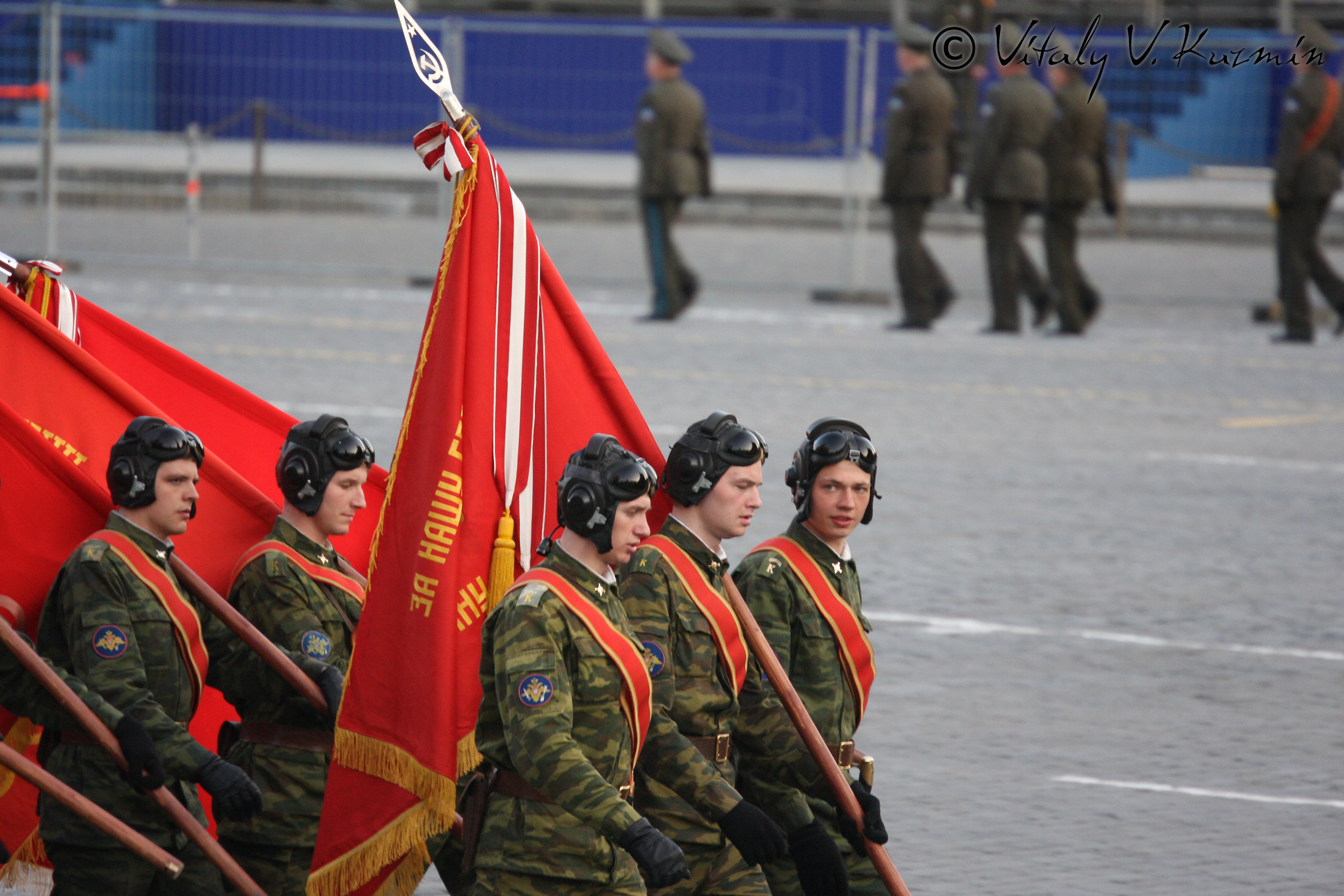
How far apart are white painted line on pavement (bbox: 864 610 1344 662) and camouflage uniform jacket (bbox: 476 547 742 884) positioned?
459cm

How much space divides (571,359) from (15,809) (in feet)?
5.83

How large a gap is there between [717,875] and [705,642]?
1.74 feet

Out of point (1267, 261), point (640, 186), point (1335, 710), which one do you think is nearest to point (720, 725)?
point (1335, 710)

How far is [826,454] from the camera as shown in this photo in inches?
207

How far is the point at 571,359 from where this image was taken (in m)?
5.45

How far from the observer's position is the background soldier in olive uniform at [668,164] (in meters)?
19.3

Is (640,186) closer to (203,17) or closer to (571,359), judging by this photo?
(203,17)

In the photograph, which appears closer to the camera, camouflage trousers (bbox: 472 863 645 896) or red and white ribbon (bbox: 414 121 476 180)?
camouflage trousers (bbox: 472 863 645 896)

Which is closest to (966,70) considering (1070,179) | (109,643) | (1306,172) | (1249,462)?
(1070,179)

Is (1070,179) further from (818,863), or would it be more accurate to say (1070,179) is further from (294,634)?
(818,863)

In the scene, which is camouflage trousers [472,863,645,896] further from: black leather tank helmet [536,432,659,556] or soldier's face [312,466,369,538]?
soldier's face [312,466,369,538]

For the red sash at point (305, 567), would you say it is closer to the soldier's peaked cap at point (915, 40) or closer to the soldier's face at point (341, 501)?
the soldier's face at point (341, 501)

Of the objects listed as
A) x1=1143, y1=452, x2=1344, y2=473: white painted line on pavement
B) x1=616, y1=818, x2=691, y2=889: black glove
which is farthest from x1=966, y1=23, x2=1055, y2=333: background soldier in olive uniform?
x1=616, y1=818, x2=691, y2=889: black glove

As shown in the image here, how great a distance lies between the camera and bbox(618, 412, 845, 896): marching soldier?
16.0 ft
